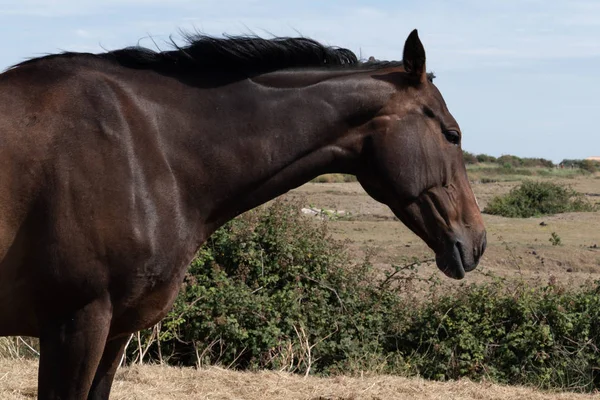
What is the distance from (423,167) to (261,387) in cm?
317

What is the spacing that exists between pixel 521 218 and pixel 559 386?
1312 centimetres

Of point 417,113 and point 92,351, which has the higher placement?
point 417,113

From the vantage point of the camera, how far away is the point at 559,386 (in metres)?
7.43

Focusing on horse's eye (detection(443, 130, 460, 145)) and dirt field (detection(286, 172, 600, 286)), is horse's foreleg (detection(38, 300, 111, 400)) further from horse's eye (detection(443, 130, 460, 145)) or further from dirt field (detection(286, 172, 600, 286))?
dirt field (detection(286, 172, 600, 286))

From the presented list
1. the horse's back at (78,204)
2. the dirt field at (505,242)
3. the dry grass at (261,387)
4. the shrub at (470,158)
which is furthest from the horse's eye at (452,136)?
the shrub at (470,158)

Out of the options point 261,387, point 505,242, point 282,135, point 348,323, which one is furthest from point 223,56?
point 505,242

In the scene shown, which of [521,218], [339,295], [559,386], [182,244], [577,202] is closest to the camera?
[182,244]

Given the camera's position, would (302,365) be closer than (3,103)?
No

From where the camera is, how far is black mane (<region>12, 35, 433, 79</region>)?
409cm

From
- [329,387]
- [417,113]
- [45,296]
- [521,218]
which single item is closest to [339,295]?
[329,387]

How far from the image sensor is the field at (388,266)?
651 cm

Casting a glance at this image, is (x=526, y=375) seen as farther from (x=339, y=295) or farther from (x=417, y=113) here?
(x=417, y=113)

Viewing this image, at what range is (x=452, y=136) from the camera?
13.5ft

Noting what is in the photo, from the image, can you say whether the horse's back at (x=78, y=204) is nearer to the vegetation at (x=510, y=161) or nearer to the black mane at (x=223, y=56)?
the black mane at (x=223, y=56)
